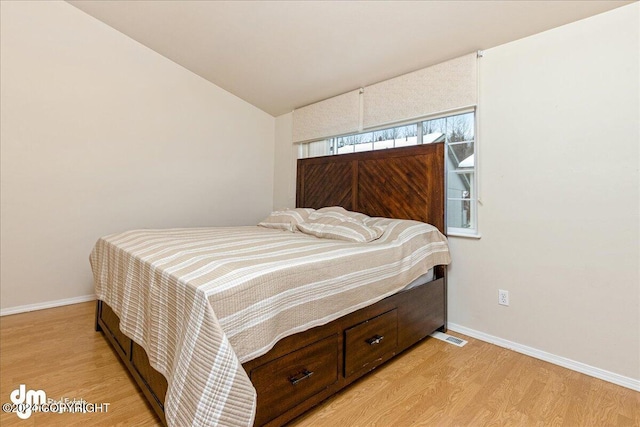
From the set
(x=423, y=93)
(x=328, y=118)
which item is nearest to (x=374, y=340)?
(x=423, y=93)

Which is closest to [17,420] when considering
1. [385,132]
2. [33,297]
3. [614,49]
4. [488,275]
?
[33,297]

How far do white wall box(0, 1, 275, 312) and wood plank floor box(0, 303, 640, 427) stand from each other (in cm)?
91

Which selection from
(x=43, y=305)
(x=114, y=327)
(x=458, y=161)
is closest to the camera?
(x=114, y=327)

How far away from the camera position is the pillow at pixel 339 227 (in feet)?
7.01

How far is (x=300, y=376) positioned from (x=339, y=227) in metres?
1.13

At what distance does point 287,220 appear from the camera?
284 centimetres

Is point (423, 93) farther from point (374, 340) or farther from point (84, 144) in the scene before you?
point (84, 144)

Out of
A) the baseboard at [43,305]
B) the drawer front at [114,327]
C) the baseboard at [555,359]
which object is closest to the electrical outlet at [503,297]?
the baseboard at [555,359]

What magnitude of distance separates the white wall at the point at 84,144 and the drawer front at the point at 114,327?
1156 mm

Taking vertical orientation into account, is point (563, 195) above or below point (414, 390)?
above

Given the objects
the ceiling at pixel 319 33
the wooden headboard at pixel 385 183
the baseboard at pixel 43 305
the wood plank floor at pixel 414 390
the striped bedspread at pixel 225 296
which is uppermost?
the ceiling at pixel 319 33

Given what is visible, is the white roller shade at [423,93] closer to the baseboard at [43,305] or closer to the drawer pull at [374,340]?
the drawer pull at [374,340]

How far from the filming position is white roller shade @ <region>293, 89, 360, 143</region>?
322 cm

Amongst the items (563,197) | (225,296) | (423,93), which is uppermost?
(423,93)
